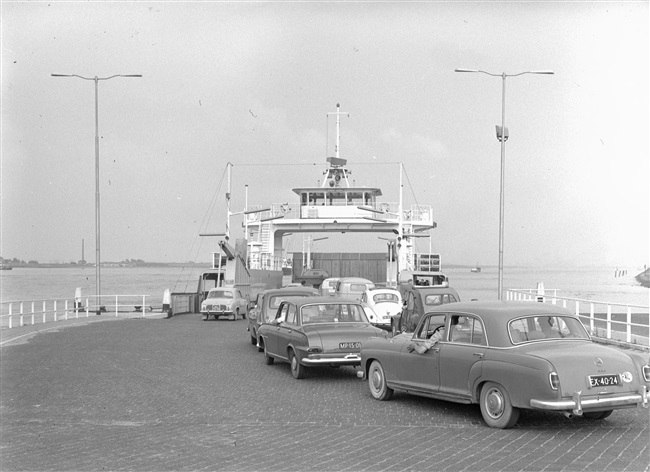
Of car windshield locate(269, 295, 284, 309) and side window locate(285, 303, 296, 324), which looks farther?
car windshield locate(269, 295, 284, 309)

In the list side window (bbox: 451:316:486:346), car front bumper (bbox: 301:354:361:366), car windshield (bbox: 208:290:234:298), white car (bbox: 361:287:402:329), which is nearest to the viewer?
side window (bbox: 451:316:486:346)

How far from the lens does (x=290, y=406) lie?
9.79 m

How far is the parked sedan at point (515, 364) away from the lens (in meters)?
7.58

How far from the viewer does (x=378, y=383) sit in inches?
404

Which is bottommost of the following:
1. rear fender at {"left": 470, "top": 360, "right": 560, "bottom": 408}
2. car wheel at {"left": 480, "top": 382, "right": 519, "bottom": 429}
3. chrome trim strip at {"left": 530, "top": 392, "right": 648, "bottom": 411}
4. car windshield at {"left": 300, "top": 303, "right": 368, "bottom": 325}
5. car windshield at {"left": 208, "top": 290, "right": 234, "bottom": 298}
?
car windshield at {"left": 208, "top": 290, "right": 234, "bottom": 298}

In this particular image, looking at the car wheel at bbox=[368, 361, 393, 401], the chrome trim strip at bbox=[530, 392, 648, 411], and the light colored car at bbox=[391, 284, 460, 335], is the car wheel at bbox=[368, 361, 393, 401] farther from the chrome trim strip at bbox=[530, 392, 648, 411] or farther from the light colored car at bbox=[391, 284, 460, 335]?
the light colored car at bbox=[391, 284, 460, 335]

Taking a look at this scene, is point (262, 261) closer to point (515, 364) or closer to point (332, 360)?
point (332, 360)

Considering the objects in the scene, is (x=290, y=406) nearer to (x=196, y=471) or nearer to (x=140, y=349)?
(x=196, y=471)

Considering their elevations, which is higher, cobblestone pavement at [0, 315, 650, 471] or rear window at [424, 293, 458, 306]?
rear window at [424, 293, 458, 306]

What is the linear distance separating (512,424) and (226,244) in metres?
30.3

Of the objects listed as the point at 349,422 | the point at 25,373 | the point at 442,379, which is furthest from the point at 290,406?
the point at 25,373

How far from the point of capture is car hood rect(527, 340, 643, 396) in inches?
298

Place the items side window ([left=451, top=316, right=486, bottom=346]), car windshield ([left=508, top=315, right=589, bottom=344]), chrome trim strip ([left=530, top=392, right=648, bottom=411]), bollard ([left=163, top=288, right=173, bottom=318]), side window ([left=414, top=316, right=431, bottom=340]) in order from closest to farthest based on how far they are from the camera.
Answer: chrome trim strip ([left=530, top=392, right=648, bottom=411]) < car windshield ([left=508, top=315, right=589, bottom=344]) < side window ([left=451, top=316, right=486, bottom=346]) < side window ([left=414, top=316, right=431, bottom=340]) < bollard ([left=163, top=288, right=173, bottom=318])

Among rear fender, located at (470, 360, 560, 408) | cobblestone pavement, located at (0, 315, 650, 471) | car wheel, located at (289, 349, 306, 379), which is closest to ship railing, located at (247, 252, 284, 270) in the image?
cobblestone pavement, located at (0, 315, 650, 471)
